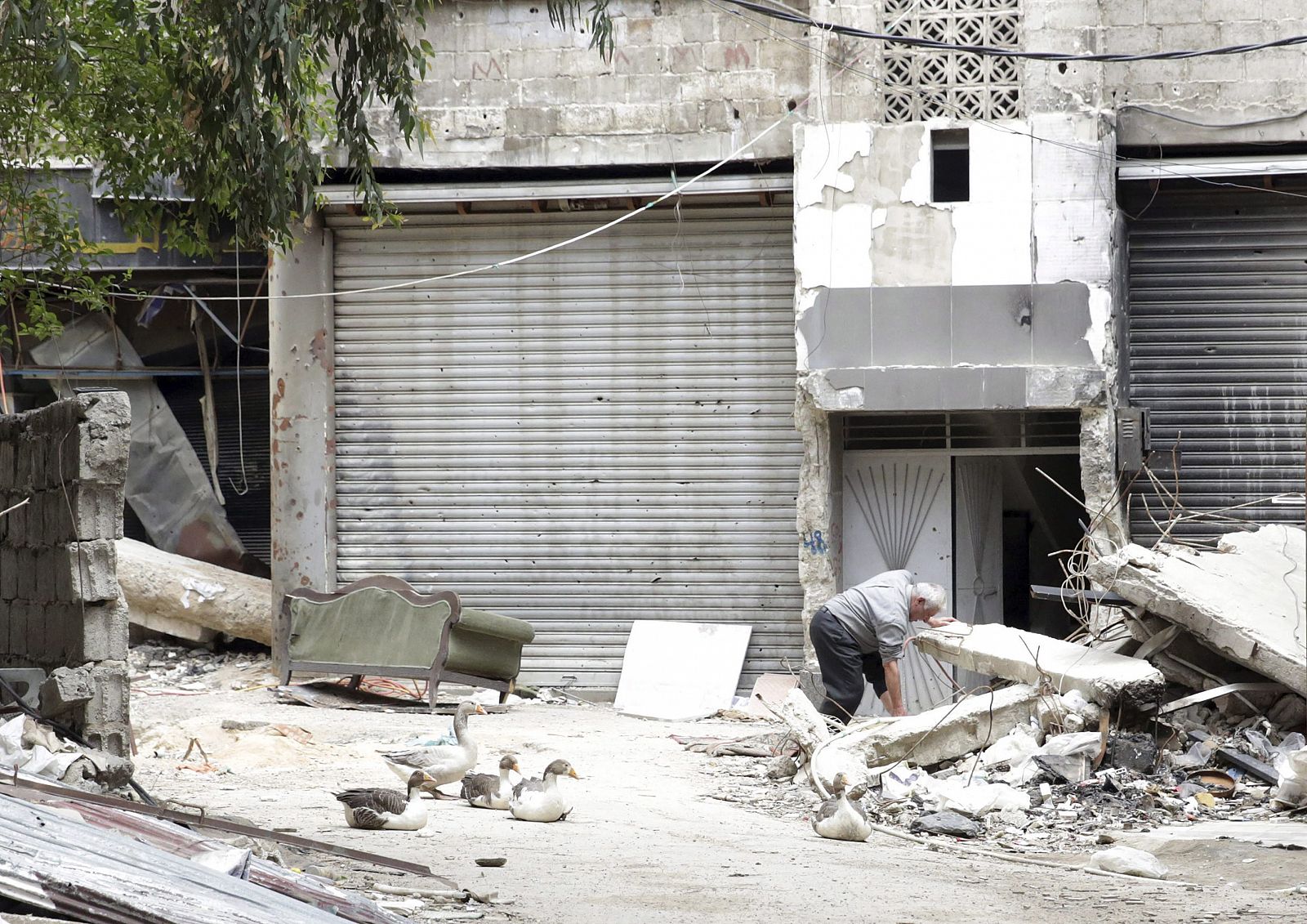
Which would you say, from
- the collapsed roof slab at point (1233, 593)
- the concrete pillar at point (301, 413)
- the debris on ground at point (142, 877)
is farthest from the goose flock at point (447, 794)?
the concrete pillar at point (301, 413)

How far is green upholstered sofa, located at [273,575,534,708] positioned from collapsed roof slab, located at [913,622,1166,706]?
12.2ft

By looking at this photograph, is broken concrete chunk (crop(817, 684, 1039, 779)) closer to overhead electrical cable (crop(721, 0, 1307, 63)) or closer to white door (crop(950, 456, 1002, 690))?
white door (crop(950, 456, 1002, 690))

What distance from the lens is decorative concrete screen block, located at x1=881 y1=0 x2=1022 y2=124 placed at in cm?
1123

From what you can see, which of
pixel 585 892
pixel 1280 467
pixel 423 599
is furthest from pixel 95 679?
pixel 1280 467

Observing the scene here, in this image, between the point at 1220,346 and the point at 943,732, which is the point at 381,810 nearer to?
the point at 943,732

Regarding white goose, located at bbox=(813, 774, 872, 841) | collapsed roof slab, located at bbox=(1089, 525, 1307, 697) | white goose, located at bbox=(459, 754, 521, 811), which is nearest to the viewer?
white goose, located at bbox=(813, 774, 872, 841)

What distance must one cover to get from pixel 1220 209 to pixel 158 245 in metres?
10.0

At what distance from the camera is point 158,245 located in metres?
14.0

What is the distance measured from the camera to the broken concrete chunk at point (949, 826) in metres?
6.86

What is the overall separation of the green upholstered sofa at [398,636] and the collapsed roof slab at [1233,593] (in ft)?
16.4

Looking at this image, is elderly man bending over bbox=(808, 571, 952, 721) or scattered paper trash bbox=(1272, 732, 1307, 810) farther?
A: elderly man bending over bbox=(808, 571, 952, 721)

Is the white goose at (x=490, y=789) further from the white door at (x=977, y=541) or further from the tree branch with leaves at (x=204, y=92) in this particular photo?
the white door at (x=977, y=541)

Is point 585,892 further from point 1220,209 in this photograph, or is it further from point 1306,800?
point 1220,209

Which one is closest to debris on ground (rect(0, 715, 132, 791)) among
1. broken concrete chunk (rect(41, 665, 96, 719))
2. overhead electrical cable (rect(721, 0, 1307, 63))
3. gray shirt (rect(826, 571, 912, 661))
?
broken concrete chunk (rect(41, 665, 96, 719))
